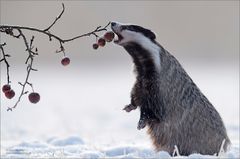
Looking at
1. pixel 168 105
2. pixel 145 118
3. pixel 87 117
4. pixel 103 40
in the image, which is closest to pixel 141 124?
pixel 145 118

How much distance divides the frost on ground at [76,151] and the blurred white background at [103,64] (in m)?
0.66

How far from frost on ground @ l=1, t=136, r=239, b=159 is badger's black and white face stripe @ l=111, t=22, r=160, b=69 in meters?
0.90

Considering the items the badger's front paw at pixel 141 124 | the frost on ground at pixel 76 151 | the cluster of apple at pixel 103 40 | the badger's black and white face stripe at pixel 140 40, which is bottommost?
the frost on ground at pixel 76 151

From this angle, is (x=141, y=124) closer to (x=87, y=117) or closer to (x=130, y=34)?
(x=130, y=34)

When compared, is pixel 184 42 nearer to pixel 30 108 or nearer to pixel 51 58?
pixel 51 58

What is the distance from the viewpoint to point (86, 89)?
21.8 m

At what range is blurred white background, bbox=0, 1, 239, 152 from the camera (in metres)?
13.7

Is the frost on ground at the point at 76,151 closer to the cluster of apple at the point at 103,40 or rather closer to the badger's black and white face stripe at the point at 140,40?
the badger's black and white face stripe at the point at 140,40

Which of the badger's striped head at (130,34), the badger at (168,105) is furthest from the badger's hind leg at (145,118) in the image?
the badger's striped head at (130,34)

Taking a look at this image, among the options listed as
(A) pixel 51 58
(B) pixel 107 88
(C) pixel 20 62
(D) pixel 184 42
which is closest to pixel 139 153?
(B) pixel 107 88

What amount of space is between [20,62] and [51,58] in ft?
7.35

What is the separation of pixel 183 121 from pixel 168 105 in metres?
0.20

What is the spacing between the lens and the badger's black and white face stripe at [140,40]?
787cm

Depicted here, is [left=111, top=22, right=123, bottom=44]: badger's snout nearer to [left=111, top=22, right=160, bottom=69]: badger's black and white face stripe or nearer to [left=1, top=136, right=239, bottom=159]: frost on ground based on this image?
[left=111, top=22, right=160, bottom=69]: badger's black and white face stripe
